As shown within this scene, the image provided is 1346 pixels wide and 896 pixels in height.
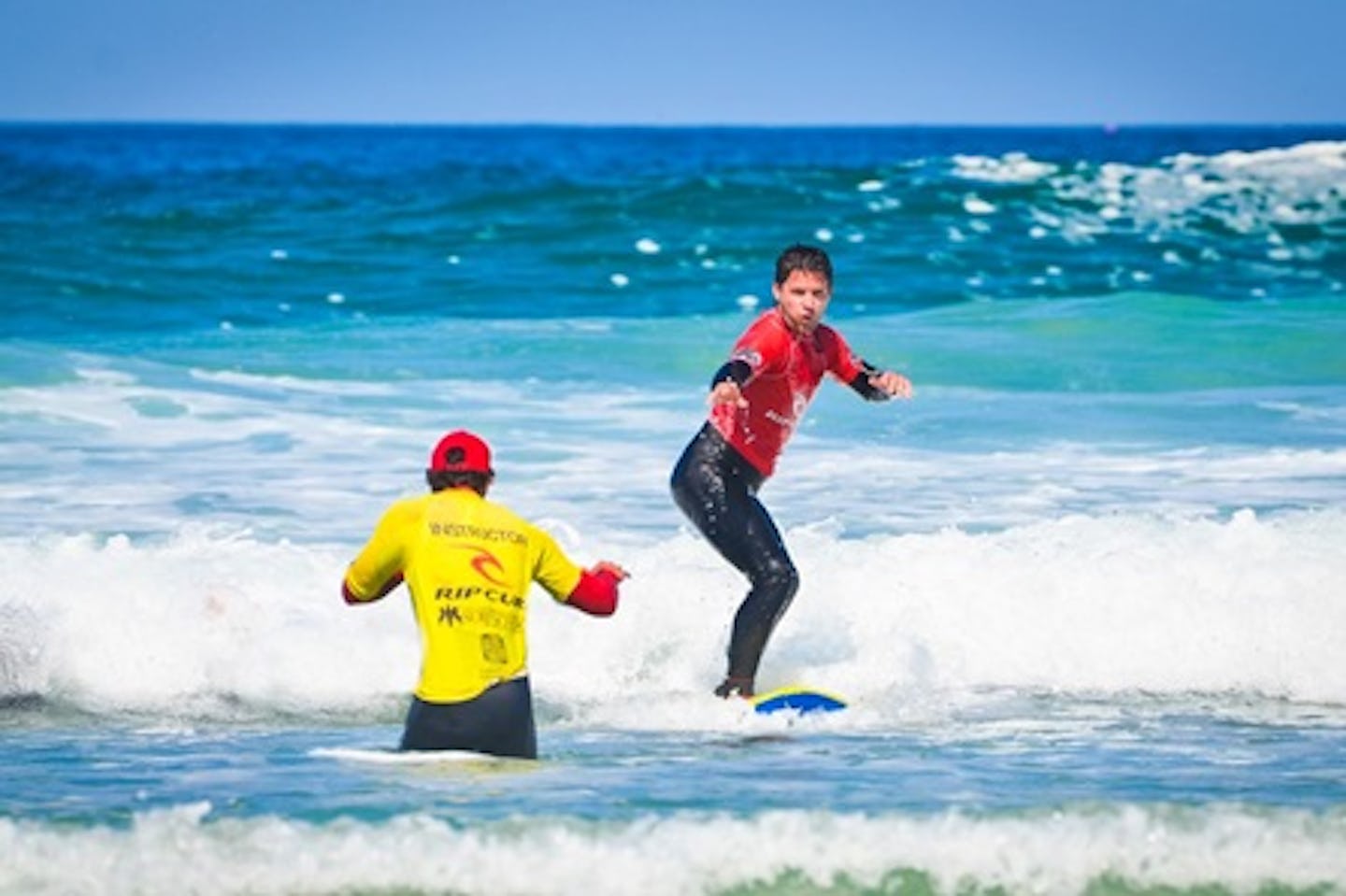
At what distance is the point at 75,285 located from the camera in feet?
82.6

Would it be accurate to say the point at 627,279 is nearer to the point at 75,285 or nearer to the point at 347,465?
the point at 75,285

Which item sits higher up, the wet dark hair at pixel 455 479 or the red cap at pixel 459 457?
the red cap at pixel 459 457

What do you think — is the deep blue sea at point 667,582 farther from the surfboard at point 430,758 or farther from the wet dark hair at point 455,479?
the wet dark hair at point 455,479

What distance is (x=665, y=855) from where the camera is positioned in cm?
670

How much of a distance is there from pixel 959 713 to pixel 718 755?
1.48 m

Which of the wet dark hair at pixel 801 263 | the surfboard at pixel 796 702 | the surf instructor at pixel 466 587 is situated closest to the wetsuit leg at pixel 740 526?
the surfboard at pixel 796 702

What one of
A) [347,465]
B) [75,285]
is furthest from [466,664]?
[75,285]

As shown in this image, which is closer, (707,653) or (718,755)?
(718,755)

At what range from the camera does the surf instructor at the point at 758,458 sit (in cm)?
876

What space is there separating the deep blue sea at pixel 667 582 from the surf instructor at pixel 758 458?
0.42 m

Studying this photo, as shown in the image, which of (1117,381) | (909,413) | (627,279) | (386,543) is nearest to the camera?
(386,543)

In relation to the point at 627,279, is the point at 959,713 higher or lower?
lower

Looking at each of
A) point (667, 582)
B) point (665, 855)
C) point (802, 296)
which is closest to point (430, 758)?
point (665, 855)

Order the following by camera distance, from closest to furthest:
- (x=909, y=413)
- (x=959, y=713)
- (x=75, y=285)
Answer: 1. (x=959, y=713)
2. (x=909, y=413)
3. (x=75, y=285)
